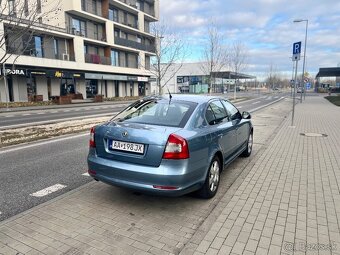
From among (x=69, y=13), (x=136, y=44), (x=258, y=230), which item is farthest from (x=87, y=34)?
(x=258, y=230)

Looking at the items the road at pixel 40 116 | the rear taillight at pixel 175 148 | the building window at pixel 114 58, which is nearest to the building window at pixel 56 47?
the building window at pixel 114 58

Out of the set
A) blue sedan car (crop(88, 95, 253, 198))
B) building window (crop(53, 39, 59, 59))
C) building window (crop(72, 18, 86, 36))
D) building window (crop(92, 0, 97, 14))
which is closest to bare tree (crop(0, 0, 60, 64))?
blue sedan car (crop(88, 95, 253, 198))

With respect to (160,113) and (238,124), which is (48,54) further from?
(160,113)

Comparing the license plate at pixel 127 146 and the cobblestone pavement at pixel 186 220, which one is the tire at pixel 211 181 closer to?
the cobblestone pavement at pixel 186 220

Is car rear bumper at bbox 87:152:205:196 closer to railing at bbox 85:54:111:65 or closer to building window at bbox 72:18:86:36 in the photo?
building window at bbox 72:18:86:36

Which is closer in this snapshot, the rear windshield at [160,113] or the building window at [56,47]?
the rear windshield at [160,113]

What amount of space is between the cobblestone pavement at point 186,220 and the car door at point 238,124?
872 millimetres

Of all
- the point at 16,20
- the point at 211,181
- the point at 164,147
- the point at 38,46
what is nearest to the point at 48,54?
the point at 38,46

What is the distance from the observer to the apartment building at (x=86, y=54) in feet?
91.8

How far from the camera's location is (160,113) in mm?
4414

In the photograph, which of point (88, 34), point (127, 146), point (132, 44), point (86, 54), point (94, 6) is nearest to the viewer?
point (127, 146)

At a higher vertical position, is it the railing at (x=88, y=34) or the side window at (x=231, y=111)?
the railing at (x=88, y=34)

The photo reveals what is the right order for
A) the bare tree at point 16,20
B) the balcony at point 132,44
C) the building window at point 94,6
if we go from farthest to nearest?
the balcony at point 132,44 → the building window at point 94,6 → the bare tree at point 16,20

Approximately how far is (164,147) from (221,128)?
150 centimetres
